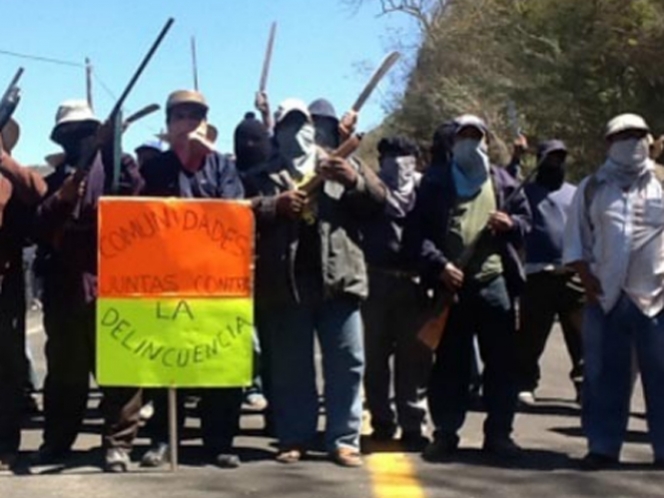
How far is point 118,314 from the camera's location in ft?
28.1

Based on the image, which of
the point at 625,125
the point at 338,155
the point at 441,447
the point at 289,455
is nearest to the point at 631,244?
the point at 625,125

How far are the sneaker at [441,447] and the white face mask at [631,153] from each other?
1788 millimetres

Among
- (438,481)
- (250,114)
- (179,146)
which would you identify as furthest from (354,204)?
(250,114)

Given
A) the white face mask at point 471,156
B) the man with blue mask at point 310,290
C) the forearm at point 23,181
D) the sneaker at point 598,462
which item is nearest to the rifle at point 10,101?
the forearm at point 23,181

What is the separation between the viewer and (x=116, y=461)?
863 centimetres

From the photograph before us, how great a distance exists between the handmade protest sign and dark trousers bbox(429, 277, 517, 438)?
3.82ft

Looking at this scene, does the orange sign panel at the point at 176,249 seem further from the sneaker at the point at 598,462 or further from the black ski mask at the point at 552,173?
the black ski mask at the point at 552,173

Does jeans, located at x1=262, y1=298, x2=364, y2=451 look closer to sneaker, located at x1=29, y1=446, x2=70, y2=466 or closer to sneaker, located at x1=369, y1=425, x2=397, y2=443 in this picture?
sneaker, located at x1=369, y1=425, x2=397, y2=443

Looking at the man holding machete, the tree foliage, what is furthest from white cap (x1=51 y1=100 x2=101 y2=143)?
the tree foliage

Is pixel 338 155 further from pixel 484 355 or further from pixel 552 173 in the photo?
pixel 552 173

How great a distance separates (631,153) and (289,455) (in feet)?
8.18

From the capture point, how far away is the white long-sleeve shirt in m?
8.75

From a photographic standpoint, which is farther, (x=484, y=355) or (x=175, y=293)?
(x=484, y=355)

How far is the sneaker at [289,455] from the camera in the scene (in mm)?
8852
